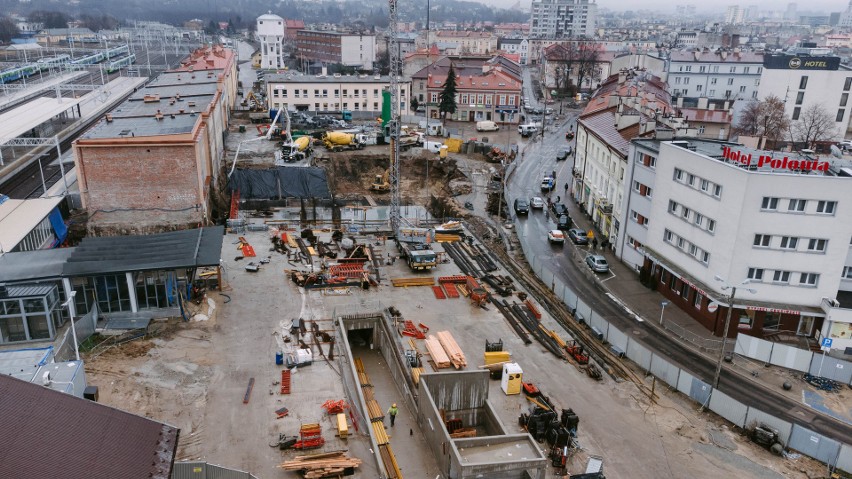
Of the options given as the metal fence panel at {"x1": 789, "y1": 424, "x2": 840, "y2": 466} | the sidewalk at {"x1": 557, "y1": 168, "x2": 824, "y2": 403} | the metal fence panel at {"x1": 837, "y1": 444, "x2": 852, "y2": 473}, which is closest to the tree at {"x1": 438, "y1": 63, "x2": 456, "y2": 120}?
the sidewalk at {"x1": 557, "y1": 168, "x2": 824, "y2": 403}

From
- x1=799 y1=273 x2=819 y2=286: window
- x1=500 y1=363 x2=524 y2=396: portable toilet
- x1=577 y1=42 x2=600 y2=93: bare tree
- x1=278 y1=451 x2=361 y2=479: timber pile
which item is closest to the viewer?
x1=278 y1=451 x2=361 y2=479: timber pile

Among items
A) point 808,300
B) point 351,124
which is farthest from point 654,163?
point 351,124

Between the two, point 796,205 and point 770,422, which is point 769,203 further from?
point 770,422

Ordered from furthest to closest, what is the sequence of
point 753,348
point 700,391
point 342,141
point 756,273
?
point 342,141
point 756,273
point 753,348
point 700,391

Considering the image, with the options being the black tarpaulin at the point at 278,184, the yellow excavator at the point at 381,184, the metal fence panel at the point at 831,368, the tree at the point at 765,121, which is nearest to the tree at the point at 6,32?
the black tarpaulin at the point at 278,184

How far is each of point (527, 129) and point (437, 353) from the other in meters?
57.6

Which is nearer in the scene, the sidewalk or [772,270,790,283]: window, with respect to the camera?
the sidewalk

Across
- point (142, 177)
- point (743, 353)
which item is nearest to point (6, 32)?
point (142, 177)

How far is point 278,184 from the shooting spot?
54938mm

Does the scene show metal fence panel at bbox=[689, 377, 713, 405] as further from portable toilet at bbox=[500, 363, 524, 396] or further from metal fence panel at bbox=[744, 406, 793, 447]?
portable toilet at bbox=[500, 363, 524, 396]

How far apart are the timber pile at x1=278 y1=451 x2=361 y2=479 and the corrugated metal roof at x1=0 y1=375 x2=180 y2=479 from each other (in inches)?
293

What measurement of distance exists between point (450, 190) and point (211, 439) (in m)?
41.4

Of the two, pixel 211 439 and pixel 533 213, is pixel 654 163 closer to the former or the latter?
pixel 533 213

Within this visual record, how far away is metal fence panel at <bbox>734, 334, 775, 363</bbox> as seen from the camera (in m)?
31.5
